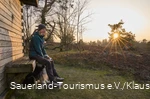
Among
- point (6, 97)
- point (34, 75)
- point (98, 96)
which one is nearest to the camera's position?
point (6, 97)

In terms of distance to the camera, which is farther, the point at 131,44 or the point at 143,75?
the point at 131,44

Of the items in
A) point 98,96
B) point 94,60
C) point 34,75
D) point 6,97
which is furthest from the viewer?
point 94,60

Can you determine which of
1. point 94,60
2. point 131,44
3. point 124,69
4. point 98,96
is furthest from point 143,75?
point 131,44

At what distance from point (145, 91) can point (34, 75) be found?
3.80m

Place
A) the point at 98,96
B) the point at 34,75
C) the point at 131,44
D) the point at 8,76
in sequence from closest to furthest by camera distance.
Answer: the point at 8,76 < the point at 98,96 < the point at 34,75 < the point at 131,44

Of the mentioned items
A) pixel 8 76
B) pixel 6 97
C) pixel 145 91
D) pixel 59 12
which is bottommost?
pixel 145 91

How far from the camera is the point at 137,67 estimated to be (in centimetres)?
999

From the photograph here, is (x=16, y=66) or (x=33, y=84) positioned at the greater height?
(x=16, y=66)

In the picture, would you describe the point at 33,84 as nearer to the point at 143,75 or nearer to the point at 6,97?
the point at 6,97

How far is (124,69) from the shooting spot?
369 inches

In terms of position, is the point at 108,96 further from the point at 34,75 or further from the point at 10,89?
the point at 10,89

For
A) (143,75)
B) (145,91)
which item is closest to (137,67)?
(143,75)

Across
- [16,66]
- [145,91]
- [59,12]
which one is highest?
[59,12]

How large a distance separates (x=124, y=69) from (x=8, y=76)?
641 cm
